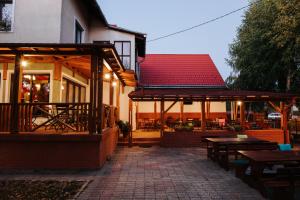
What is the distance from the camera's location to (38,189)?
604cm

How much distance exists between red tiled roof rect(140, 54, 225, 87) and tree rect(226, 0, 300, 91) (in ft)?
8.35

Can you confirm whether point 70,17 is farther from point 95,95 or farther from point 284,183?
point 284,183

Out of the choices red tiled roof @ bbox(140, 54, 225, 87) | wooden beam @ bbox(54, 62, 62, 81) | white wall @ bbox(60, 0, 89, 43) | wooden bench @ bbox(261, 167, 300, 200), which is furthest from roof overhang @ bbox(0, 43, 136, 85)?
red tiled roof @ bbox(140, 54, 225, 87)

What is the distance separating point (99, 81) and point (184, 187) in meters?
4.35

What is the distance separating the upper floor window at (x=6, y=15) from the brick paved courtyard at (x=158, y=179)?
6512mm

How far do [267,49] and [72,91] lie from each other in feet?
48.6

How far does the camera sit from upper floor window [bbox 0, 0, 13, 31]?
1084cm

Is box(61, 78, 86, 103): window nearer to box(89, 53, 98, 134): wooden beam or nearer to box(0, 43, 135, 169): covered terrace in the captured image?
box(0, 43, 135, 169): covered terrace

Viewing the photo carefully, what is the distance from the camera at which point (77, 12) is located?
13.0 metres

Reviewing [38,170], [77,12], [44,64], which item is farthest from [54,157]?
[77,12]

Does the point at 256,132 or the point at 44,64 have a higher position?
the point at 44,64

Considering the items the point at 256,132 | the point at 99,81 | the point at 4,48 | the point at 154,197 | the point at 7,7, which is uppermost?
the point at 7,7

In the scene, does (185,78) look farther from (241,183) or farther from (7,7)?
(241,183)

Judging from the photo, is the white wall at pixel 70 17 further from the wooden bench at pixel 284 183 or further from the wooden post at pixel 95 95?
the wooden bench at pixel 284 183
